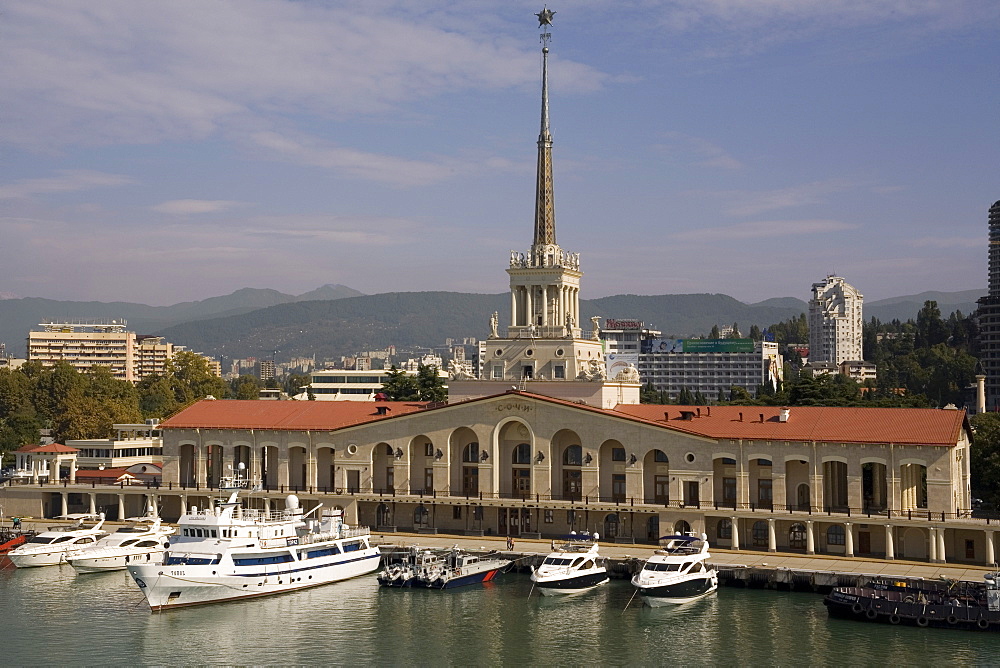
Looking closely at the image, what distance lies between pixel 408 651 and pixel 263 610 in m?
12.4

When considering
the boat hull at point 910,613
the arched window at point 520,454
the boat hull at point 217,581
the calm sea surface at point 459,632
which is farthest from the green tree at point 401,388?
the boat hull at point 910,613

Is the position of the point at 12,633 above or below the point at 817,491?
below

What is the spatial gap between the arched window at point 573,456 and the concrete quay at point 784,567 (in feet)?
21.3

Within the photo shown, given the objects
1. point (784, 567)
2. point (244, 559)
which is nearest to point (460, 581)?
point (244, 559)

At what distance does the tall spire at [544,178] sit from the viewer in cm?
9069

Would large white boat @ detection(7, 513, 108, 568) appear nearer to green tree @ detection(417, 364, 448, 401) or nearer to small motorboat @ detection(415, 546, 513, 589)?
small motorboat @ detection(415, 546, 513, 589)

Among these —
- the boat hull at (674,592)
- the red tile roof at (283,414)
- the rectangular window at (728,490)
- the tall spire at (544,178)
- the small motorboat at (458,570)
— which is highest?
the tall spire at (544,178)

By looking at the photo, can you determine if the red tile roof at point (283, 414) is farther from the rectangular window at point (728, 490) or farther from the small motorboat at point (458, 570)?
the rectangular window at point (728, 490)

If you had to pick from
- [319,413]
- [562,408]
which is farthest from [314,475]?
[562,408]

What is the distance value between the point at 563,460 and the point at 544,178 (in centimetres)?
2458

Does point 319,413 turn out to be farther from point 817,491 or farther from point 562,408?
point 817,491

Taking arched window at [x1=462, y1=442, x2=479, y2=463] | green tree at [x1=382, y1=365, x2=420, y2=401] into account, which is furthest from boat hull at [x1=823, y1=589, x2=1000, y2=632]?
green tree at [x1=382, y1=365, x2=420, y2=401]

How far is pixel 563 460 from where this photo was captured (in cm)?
7925

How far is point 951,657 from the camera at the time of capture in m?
51.2
